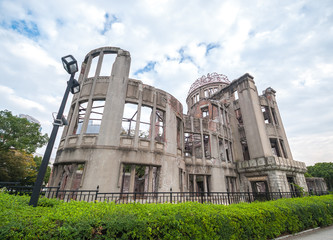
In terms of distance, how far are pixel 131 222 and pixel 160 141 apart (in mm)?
9101

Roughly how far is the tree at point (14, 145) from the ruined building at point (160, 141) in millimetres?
16349

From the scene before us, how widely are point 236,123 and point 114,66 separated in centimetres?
1795

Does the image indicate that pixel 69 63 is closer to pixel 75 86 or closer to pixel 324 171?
pixel 75 86

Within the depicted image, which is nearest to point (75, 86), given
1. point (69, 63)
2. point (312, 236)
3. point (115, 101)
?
point (69, 63)

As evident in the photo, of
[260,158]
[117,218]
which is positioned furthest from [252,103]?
[117,218]

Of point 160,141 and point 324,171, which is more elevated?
point 324,171

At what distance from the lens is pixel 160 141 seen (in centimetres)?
1237

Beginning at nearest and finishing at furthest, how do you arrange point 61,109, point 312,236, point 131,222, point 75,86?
point 131,222 → point 61,109 → point 75,86 → point 312,236

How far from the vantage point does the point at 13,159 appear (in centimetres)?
2177

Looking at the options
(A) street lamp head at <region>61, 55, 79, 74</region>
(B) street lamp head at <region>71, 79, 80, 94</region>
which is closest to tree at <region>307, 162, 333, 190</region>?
(B) street lamp head at <region>71, 79, 80, 94</region>

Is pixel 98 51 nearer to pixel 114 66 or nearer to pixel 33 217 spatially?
pixel 114 66

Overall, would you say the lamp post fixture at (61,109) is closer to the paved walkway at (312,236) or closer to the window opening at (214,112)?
the paved walkway at (312,236)

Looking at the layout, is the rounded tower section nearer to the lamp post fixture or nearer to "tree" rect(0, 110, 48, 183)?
the lamp post fixture

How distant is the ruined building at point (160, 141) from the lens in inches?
388
